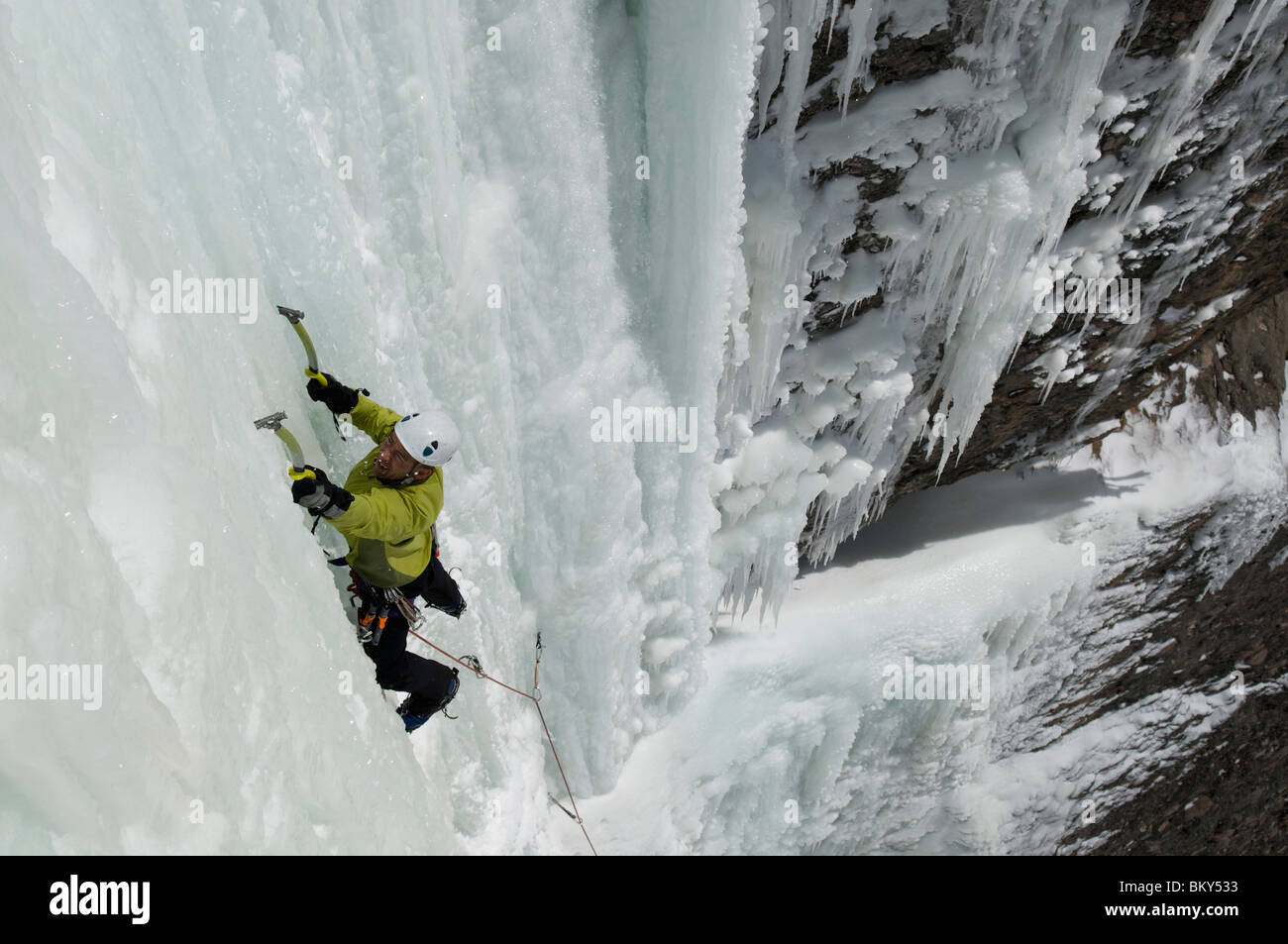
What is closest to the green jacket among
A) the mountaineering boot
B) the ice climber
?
the ice climber

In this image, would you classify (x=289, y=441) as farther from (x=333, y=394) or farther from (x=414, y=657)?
(x=414, y=657)

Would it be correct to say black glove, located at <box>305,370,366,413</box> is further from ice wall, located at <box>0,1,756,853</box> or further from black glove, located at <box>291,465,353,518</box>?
black glove, located at <box>291,465,353,518</box>

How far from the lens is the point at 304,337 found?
125 inches

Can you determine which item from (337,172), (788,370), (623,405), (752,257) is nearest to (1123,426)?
(788,370)

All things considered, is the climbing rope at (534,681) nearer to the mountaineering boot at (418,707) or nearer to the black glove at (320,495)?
the mountaineering boot at (418,707)

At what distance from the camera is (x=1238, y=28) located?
5.28 metres

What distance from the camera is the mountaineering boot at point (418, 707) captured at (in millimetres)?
3865

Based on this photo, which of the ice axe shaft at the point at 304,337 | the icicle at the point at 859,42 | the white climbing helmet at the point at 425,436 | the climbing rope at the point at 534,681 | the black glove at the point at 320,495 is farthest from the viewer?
the icicle at the point at 859,42

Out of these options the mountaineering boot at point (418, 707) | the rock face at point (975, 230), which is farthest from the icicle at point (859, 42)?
the mountaineering boot at point (418, 707)

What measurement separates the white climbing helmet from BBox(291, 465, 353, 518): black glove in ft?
1.02

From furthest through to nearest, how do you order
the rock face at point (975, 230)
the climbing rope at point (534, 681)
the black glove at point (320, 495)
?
1. the rock face at point (975, 230)
2. the climbing rope at point (534, 681)
3. the black glove at point (320, 495)

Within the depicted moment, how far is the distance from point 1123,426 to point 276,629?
7539mm

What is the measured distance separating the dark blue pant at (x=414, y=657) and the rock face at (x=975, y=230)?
81.7 inches
